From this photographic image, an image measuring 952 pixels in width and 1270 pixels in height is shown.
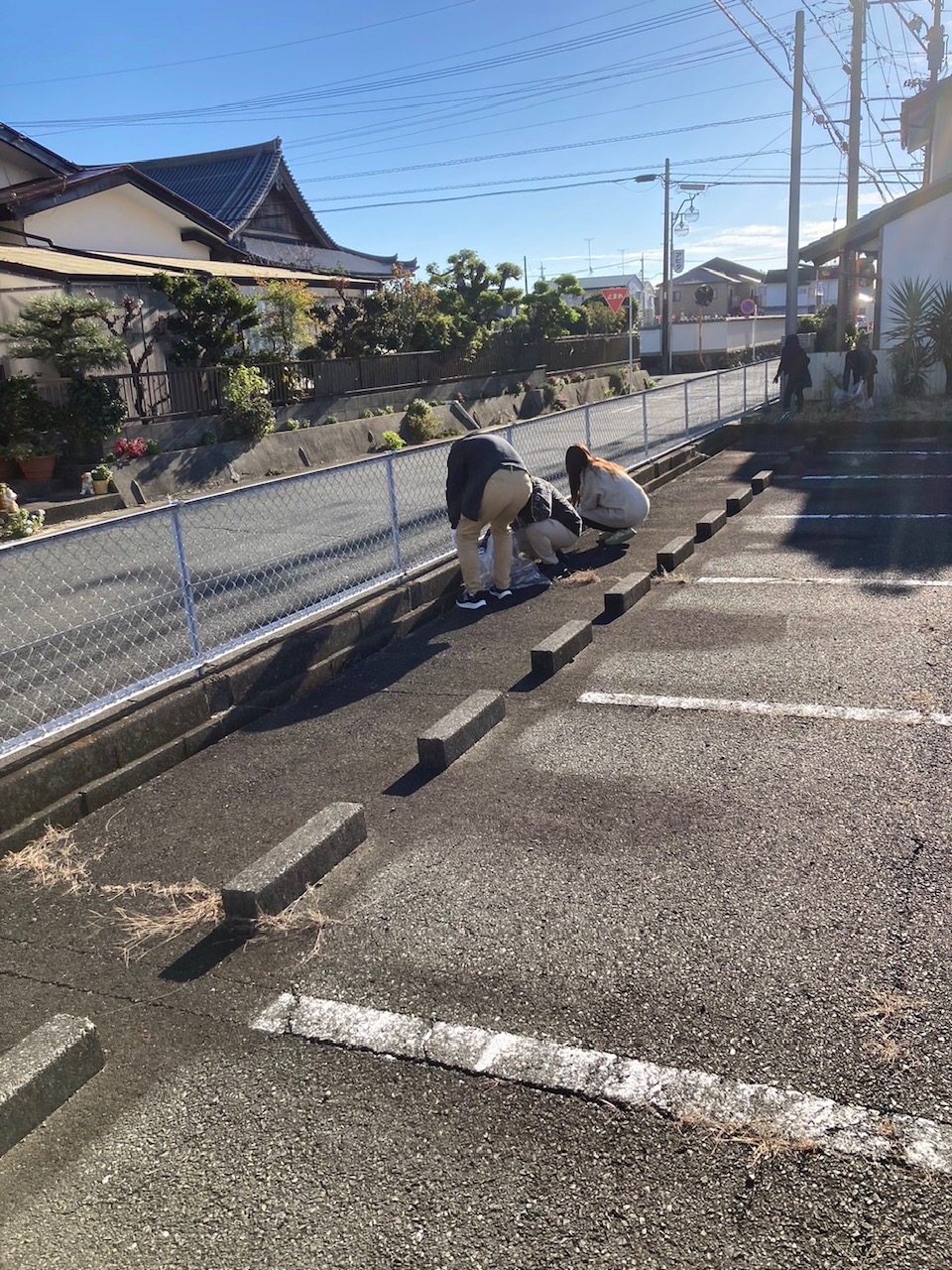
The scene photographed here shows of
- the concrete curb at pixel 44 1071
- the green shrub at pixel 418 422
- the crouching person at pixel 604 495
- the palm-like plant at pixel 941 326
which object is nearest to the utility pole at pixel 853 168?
the palm-like plant at pixel 941 326

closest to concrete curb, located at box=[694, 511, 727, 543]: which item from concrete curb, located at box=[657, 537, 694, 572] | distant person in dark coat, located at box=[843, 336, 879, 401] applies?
concrete curb, located at box=[657, 537, 694, 572]

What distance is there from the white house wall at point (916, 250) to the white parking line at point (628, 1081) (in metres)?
18.3

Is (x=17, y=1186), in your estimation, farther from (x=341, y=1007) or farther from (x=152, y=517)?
(x=152, y=517)

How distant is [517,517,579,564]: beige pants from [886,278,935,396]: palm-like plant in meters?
12.2

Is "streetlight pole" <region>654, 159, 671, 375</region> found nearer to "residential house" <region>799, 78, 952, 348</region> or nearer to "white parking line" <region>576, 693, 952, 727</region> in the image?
"residential house" <region>799, 78, 952, 348</region>

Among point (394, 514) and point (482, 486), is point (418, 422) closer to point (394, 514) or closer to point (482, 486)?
point (394, 514)

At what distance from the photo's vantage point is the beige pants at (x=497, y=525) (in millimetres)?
6930

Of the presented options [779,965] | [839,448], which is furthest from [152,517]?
[839,448]

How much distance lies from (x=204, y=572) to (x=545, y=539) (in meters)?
3.09

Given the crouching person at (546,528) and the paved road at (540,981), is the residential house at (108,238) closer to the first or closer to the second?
the crouching person at (546,528)

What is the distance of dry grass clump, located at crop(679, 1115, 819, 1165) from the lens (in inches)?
92.3

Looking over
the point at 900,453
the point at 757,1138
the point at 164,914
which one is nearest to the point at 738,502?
the point at 900,453

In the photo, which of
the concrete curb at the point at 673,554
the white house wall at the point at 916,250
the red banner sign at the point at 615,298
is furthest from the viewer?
the red banner sign at the point at 615,298

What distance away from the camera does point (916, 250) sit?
17922mm
